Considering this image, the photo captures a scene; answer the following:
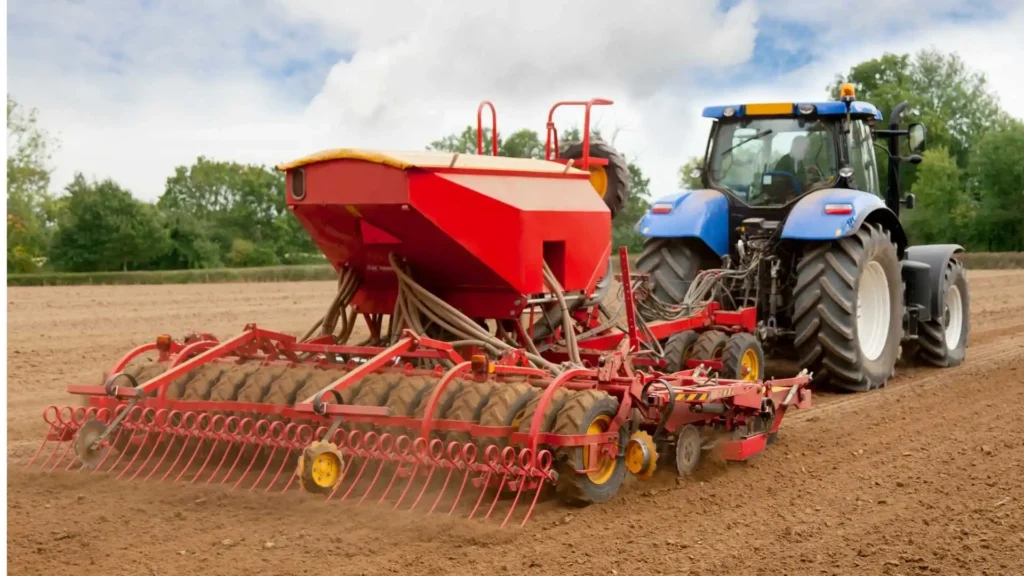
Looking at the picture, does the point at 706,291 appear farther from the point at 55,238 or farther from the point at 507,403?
the point at 55,238

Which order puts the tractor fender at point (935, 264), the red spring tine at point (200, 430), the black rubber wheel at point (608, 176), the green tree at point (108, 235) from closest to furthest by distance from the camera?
the red spring tine at point (200, 430)
the black rubber wheel at point (608, 176)
the tractor fender at point (935, 264)
the green tree at point (108, 235)

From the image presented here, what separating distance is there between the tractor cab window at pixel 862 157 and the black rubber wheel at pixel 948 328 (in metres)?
1.27

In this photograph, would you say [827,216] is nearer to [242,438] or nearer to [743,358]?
[743,358]

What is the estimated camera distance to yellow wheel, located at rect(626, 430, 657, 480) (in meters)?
5.25

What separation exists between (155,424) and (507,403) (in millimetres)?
1801

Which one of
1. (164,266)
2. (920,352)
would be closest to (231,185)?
(164,266)

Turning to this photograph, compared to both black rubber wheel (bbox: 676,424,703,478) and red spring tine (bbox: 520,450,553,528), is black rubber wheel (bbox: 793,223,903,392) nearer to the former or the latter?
black rubber wheel (bbox: 676,424,703,478)

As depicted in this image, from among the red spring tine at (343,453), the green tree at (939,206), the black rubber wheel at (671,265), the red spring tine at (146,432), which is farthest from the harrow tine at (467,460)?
the green tree at (939,206)

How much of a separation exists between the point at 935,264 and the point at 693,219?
251cm

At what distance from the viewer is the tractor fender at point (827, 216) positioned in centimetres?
788

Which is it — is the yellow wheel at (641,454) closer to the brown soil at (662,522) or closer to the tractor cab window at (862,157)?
the brown soil at (662,522)

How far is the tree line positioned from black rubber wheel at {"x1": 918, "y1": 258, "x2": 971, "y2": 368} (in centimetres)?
2023

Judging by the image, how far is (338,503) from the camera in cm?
507

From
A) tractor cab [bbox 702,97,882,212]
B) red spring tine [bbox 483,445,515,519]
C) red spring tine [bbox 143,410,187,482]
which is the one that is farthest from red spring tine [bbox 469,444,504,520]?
tractor cab [bbox 702,97,882,212]
